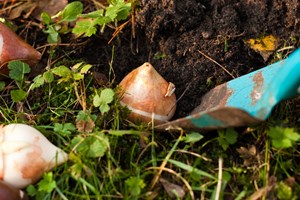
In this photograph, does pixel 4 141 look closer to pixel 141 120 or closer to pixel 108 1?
pixel 141 120

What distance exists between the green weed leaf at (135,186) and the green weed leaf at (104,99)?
30 cm

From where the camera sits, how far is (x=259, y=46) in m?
1.99

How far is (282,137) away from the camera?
5.31 feet

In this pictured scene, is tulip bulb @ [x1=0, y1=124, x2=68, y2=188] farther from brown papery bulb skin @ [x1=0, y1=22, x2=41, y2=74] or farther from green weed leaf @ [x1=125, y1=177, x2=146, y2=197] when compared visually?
brown papery bulb skin @ [x1=0, y1=22, x2=41, y2=74]

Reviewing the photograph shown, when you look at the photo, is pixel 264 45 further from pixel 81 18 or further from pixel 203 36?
pixel 81 18

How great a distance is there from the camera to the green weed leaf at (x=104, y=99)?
1.82 meters

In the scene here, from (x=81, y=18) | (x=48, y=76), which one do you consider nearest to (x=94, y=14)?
(x=81, y=18)

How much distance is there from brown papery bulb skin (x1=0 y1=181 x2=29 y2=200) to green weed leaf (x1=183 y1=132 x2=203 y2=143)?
1.73ft

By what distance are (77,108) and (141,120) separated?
0.84 ft

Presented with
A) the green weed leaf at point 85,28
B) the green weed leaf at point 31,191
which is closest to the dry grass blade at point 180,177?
the green weed leaf at point 31,191

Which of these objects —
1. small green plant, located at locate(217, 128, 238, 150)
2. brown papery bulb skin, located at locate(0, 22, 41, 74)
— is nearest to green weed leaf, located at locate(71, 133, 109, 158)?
small green plant, located at locate(217, 128, 238, 150)

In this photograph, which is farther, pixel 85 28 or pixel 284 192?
pixel 85 28

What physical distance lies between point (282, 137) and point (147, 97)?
1.52 feet

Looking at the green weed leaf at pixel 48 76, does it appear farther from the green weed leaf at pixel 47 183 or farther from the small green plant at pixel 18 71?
the green weed leaf at pixel 47 183
